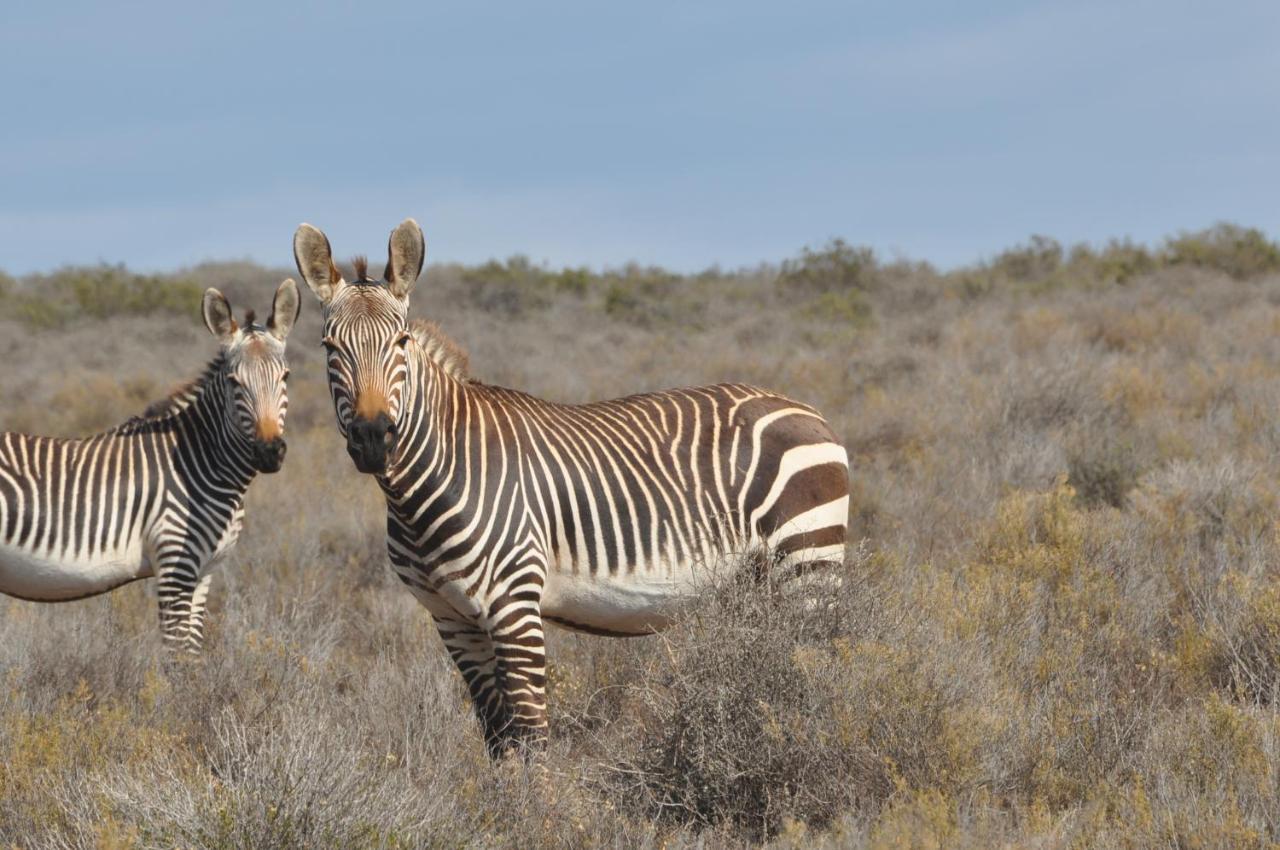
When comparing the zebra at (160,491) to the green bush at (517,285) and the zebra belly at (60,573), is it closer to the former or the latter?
the zebra belly at (60,573)

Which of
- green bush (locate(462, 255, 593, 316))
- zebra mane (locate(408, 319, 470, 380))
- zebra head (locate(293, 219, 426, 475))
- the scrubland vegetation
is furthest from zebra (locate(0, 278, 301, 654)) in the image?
green bush (locate(462, 255, 593, 316))

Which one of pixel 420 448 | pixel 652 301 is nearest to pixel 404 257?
pixel 420 448

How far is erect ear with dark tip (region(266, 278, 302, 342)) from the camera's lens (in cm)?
738

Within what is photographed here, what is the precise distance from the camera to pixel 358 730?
5207 millimetres

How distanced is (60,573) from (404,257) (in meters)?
3.30

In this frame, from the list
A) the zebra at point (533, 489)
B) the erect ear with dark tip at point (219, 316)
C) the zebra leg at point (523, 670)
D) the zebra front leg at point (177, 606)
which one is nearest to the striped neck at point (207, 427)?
the erect ear with dark tip at point (219, 316)

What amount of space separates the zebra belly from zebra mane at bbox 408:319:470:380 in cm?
279

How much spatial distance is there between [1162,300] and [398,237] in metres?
18.6

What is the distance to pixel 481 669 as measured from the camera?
16.7 ft

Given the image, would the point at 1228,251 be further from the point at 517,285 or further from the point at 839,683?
the point at 839,683

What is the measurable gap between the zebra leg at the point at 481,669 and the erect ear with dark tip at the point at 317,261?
146cm

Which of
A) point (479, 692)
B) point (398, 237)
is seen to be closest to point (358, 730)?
point (479, 692)

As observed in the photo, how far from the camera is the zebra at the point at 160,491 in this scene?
6.69 meters

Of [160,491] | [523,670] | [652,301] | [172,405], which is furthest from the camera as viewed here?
[652,301]
